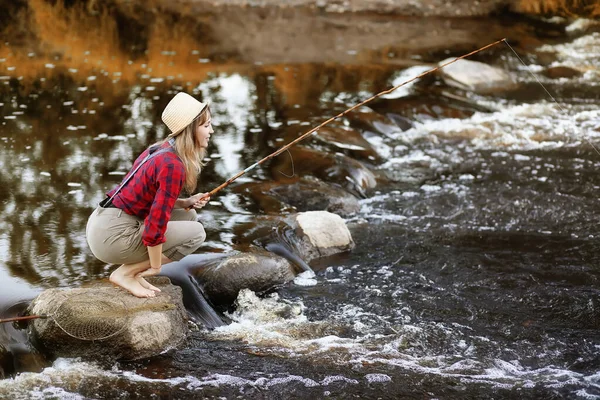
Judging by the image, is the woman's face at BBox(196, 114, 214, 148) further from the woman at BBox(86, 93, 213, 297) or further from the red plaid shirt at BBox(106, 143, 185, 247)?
the red plaid shirt at BBox(106, 143, 185, 247)

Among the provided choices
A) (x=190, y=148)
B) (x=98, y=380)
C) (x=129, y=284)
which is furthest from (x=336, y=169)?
(x=98, y=380)

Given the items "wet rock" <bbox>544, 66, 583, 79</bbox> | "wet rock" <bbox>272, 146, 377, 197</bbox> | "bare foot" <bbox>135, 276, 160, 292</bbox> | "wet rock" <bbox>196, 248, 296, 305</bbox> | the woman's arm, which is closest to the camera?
the woman's arm

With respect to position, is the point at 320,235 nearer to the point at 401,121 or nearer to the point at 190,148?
the point at 190,148

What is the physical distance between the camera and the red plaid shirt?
4582 millimetres

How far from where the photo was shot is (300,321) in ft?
18.2

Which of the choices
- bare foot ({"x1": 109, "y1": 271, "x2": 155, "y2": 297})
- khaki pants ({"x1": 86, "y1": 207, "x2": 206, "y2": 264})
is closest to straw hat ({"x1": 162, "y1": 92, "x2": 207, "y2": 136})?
khaki pants ({"x1": 86, "y1": 207, "x2": 206, "y2": 264})

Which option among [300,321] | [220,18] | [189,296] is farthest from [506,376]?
[220,18]

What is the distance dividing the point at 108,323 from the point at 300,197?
3292 mm

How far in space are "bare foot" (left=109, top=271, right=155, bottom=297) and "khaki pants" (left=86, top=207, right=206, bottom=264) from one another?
135 mm

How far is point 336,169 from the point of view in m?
8.59

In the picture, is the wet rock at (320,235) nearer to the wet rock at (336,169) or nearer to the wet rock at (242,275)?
the wet rock at (242,275)

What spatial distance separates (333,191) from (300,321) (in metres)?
2.64

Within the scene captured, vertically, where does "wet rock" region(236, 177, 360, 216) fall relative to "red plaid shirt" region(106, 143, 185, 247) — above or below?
below

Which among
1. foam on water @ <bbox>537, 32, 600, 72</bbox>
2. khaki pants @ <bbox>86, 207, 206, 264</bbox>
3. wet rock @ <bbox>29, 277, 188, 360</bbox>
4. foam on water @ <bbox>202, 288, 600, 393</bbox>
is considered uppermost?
khaki pants @ <bbox>86, 207, 206, 264</bbox>
